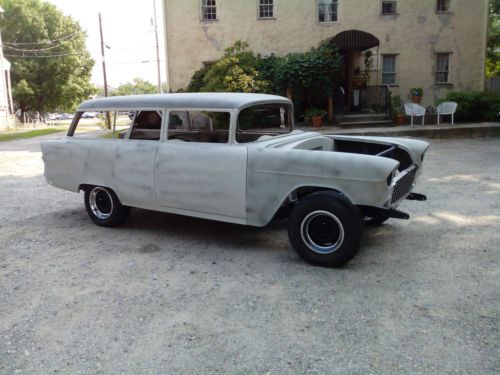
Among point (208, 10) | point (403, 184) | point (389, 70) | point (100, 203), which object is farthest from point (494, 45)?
point (100, 203)

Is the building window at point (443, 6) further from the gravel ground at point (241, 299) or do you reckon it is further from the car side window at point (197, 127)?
the car side window at point (197, 127)

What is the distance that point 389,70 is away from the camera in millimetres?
19656

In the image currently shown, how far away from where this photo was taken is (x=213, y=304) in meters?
3.61

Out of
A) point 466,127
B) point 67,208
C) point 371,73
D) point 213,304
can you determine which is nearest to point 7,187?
point 67,208

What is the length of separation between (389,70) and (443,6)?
3650 mm

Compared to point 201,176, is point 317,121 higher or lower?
higher

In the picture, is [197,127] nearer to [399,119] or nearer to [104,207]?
[104,207]

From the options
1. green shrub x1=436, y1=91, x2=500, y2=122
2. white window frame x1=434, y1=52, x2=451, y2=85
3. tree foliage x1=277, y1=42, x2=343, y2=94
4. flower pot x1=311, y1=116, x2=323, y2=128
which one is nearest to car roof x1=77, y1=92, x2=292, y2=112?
flower pot x1=311, y1=116, x2=323, y2=128

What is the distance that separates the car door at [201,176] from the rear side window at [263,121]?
0.84 feet

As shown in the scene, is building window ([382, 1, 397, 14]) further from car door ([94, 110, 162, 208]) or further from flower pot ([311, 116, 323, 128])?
car door ([94, 110, 162, 208])

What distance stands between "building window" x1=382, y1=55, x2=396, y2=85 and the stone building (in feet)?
0.14

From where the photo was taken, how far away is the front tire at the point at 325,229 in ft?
13.2

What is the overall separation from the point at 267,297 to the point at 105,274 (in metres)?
1.63

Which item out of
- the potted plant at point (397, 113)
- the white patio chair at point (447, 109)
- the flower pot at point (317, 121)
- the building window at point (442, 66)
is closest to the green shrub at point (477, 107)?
the white patio chair at point (447, 109)
